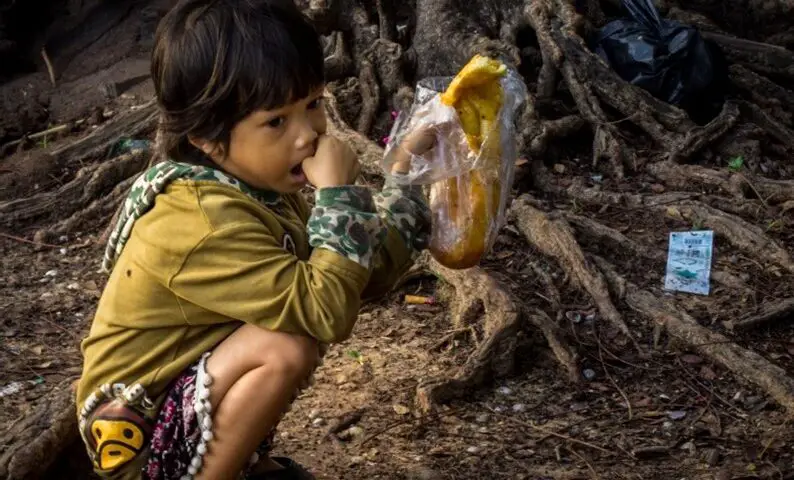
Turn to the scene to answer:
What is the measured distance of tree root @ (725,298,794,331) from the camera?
407 centimetres

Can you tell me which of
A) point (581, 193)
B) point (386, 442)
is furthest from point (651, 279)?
point (386, 442)

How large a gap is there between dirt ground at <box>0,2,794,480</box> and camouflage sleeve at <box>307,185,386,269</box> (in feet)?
3.41

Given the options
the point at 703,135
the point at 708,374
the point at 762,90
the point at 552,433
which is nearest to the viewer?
the point at 552,433

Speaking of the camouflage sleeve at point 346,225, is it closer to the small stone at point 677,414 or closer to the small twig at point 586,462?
the small twig at point 586,462

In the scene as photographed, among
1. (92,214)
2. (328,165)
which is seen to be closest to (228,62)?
(328,165)

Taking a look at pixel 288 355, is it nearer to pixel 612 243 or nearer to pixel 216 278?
pixel 216 278

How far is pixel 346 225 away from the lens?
253 centimetres

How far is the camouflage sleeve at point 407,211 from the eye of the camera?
293 centimetres

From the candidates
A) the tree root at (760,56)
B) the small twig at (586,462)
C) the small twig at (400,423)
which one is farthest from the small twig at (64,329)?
the tree root at (760,56)

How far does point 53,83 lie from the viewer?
7.51 m

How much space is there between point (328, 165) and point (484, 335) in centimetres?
164

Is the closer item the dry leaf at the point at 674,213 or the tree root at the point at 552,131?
the dry leaf at the point at 674,213

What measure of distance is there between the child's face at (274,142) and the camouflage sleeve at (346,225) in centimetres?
11

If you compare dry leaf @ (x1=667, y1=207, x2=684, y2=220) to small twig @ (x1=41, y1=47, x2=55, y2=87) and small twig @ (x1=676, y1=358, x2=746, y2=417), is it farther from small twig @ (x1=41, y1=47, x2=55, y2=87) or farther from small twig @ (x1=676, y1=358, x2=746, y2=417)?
small twig @ (x1=41, y1=47, x2=55, y2=87)
